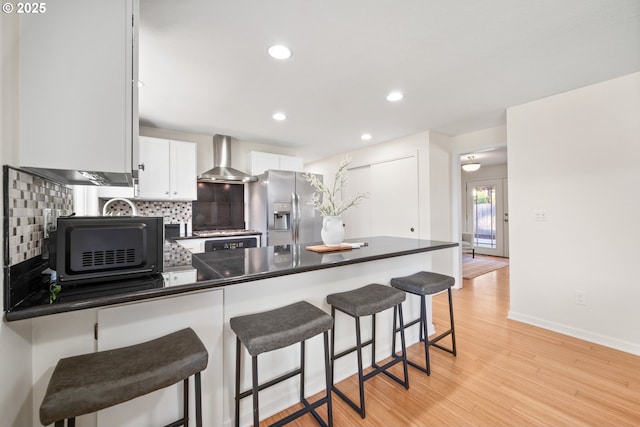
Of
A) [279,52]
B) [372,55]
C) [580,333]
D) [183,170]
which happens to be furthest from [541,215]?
[183,170]

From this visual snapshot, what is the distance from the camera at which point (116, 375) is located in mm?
862

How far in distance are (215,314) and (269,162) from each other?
3.20m

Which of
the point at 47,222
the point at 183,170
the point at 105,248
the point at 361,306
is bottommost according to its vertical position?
the point at 361,306

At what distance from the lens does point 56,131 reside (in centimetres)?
101

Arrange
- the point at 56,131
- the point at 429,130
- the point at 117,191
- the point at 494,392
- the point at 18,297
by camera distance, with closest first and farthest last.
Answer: the point at 18,297 → the point at 56,131 → the point at 494,392 → the point at 117,191 → the point at 429,130

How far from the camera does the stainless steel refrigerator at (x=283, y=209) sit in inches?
151

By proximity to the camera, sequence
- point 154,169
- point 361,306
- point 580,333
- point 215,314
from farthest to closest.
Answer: point 154,169 < point 580,333 < point 361,306 < point 215,314

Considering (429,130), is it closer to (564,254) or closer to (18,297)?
(564,254)

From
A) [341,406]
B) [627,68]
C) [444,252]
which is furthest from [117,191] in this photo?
[627,68]

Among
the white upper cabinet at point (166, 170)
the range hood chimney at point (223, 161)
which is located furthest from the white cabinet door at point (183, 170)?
the range hood chimney at point (223, 161)

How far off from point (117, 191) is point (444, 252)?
440cm

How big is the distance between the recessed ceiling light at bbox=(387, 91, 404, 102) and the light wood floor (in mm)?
2383

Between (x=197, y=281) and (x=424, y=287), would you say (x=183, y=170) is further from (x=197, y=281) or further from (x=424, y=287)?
(x=424, y=287)

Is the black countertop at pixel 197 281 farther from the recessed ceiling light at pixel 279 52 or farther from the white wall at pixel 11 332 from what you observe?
the recessed ceiling light at pixel 279 52
